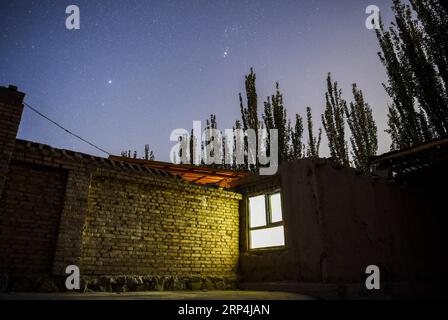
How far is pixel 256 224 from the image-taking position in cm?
859

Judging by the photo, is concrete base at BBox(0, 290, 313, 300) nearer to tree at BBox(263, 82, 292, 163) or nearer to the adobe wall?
the adobe wall

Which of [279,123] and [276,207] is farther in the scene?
[279,123]

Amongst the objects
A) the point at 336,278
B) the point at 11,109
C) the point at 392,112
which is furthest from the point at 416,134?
the point at 11,109

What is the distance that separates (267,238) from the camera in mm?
8250

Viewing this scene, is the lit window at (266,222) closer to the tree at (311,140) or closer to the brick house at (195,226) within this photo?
the brick house at (195,226)

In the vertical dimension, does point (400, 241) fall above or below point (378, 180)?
below

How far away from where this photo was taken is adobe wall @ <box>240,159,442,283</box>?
689 cm

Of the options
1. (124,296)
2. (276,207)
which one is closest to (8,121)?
(124,296)

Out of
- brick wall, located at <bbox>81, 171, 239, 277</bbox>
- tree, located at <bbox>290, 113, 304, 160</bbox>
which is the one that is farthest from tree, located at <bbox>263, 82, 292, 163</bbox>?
brick wall, located at <bbox>81, 171, 239, 277</bbox>

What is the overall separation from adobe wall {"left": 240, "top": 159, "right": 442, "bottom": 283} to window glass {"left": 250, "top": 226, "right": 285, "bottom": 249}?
0.74 feet

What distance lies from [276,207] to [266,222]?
54 centimetres

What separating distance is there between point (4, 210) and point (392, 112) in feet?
49.5

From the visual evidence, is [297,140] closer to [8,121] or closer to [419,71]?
[419,71]

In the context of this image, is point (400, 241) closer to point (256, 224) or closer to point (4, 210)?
point (256, 224)
